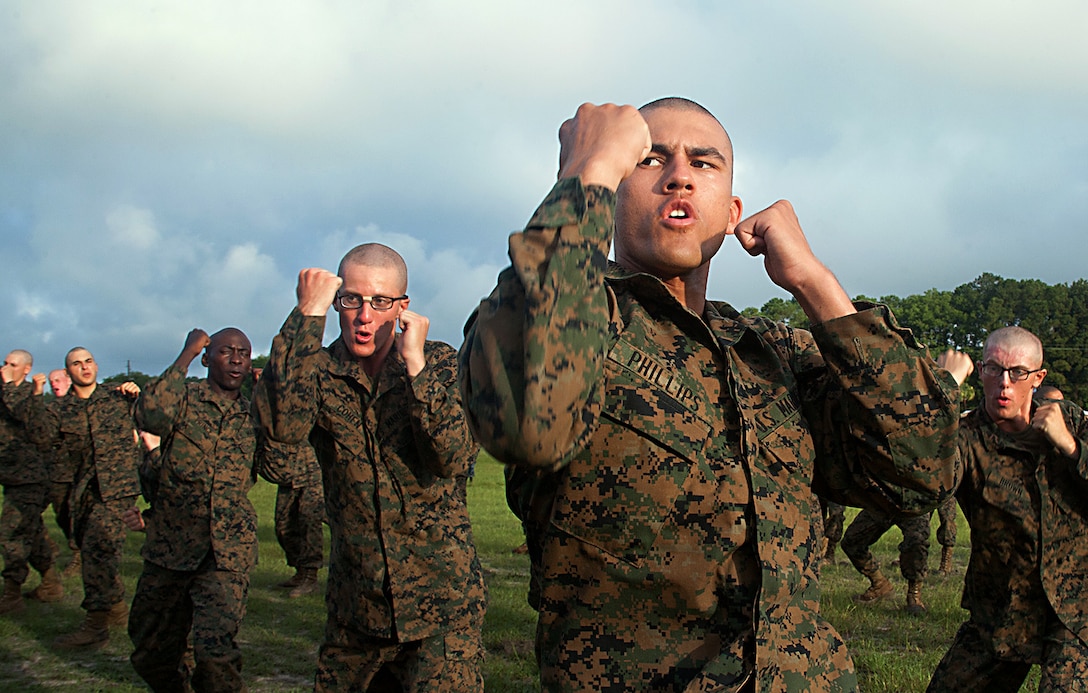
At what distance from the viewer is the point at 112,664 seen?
8.97m

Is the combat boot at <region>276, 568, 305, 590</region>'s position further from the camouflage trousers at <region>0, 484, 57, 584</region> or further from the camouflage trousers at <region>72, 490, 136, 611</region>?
the camouflage trousers at <region>0, 484, 57, 584</region>

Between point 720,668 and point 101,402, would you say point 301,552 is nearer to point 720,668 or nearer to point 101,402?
point 101,402

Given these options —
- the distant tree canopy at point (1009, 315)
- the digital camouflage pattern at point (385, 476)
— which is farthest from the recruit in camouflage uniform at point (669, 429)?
the distant tree canopy at point (1009, 315)

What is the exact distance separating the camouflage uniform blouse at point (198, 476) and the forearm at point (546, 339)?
587 cm

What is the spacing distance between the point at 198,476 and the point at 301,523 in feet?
14.8

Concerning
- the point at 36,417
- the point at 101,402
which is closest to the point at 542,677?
the point at 101,402

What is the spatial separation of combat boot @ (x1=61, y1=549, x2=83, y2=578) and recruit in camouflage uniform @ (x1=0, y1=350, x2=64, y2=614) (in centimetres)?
127

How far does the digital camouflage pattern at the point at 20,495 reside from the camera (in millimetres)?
11266

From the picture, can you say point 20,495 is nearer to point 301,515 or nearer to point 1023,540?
point 301,515

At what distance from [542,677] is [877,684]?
19.3 ft

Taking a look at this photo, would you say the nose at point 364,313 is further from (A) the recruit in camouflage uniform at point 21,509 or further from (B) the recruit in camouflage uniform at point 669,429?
(A) the recruit in camouflage uniform at point 21,509

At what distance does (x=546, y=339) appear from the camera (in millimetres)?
1909

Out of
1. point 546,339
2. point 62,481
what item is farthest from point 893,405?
point 62,481

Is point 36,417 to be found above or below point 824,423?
above
